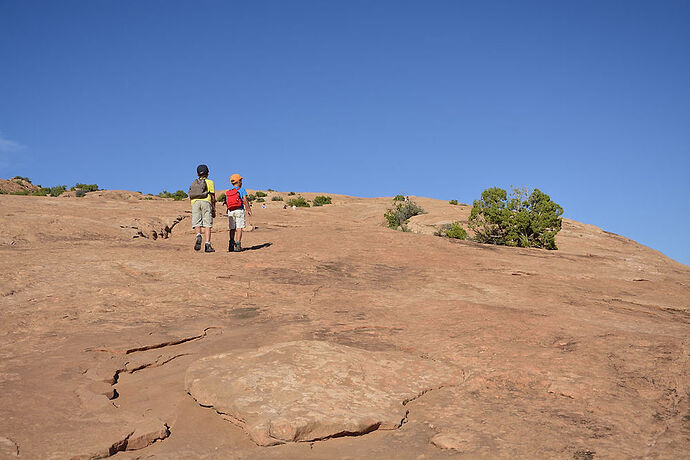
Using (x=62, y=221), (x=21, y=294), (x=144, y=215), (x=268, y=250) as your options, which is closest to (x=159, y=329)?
(x=21, y=294)

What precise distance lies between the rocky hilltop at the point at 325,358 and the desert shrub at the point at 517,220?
1001cm

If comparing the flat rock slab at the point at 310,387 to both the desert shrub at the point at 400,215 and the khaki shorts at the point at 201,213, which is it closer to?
the khaki shorts at the point at 201,213

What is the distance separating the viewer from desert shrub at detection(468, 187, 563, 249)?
65.2 ft

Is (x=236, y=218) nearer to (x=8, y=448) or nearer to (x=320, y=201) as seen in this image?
(x=8, y=448)

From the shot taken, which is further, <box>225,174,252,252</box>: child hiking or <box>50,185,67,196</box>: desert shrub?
<box>50,185,67,196</box>: desert shrub

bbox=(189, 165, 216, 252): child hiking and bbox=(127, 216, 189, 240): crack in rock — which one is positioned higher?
bbox=(189, 165, 216, 252): child hiking

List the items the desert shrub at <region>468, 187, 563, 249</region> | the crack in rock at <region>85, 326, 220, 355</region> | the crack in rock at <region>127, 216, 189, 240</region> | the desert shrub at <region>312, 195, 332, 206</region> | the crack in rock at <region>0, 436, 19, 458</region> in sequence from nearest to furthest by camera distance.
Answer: the crack in rock at <region>0, 436, 19, 458</region>, the crack in rock at <region>85, 326, 220, 355</region>, the crack in rock at <region>127, 216, 189, 240</region>, the desert shrub at <region>468, 187, 563, 249</region>, the desert shrub at <region>312, 195, 332, 206</region>

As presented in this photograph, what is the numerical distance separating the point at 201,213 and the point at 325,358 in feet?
23.0

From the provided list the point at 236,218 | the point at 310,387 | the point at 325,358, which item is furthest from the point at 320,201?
the point at 310,387

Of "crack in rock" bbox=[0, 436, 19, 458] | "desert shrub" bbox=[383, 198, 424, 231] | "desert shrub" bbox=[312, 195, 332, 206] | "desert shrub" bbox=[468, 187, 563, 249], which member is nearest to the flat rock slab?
"crack in rock" bbox=[0, 436, 19, 458]

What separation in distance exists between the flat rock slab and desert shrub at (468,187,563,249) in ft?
53.2

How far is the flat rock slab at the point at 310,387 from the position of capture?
3506mm

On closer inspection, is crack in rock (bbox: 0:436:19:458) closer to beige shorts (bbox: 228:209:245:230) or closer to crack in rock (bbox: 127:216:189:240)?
beige shorts (bbox: 228:209:245:230)

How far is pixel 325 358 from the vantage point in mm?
4484
